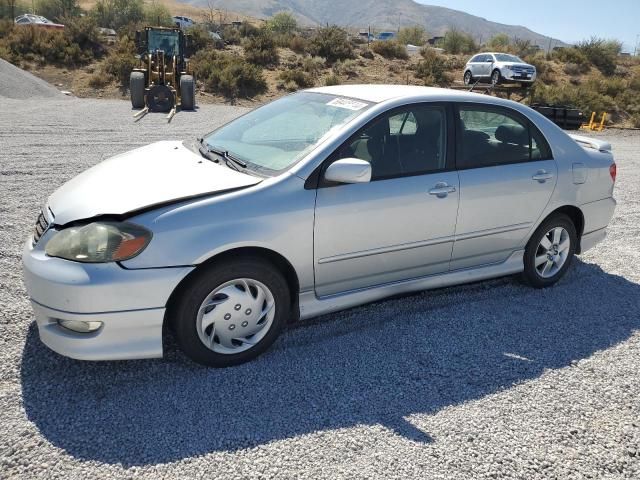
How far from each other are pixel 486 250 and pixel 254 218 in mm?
2006

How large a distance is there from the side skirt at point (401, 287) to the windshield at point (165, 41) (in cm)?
1503

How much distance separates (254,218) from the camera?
126 inches

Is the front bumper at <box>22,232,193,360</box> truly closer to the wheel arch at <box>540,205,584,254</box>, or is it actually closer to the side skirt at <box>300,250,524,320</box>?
the side skirt at <box>300,250,524,320</box>

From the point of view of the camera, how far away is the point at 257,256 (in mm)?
3303

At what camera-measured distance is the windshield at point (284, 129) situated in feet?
12.0

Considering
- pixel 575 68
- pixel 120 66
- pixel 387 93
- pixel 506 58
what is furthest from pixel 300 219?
pixel 575 68

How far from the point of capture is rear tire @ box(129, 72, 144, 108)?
614 inches

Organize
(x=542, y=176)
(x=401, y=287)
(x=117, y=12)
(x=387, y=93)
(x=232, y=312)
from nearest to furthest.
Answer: (x=232, y=312) < (x=401, y=287) < (x=387, y=93) < (x=542, y=176) < (x=117, y=12)

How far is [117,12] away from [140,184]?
165 ft

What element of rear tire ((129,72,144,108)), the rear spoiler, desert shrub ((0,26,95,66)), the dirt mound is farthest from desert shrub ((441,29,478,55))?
the rear spoiler

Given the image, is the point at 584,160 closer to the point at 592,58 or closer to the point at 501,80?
the point at 501,80

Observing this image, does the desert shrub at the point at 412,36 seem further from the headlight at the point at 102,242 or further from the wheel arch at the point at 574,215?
the headlight at the point at 102,242

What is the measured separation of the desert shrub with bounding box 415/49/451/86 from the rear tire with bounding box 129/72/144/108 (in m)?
15.9

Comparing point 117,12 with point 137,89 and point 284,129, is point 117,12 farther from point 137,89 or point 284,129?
point 284,129
